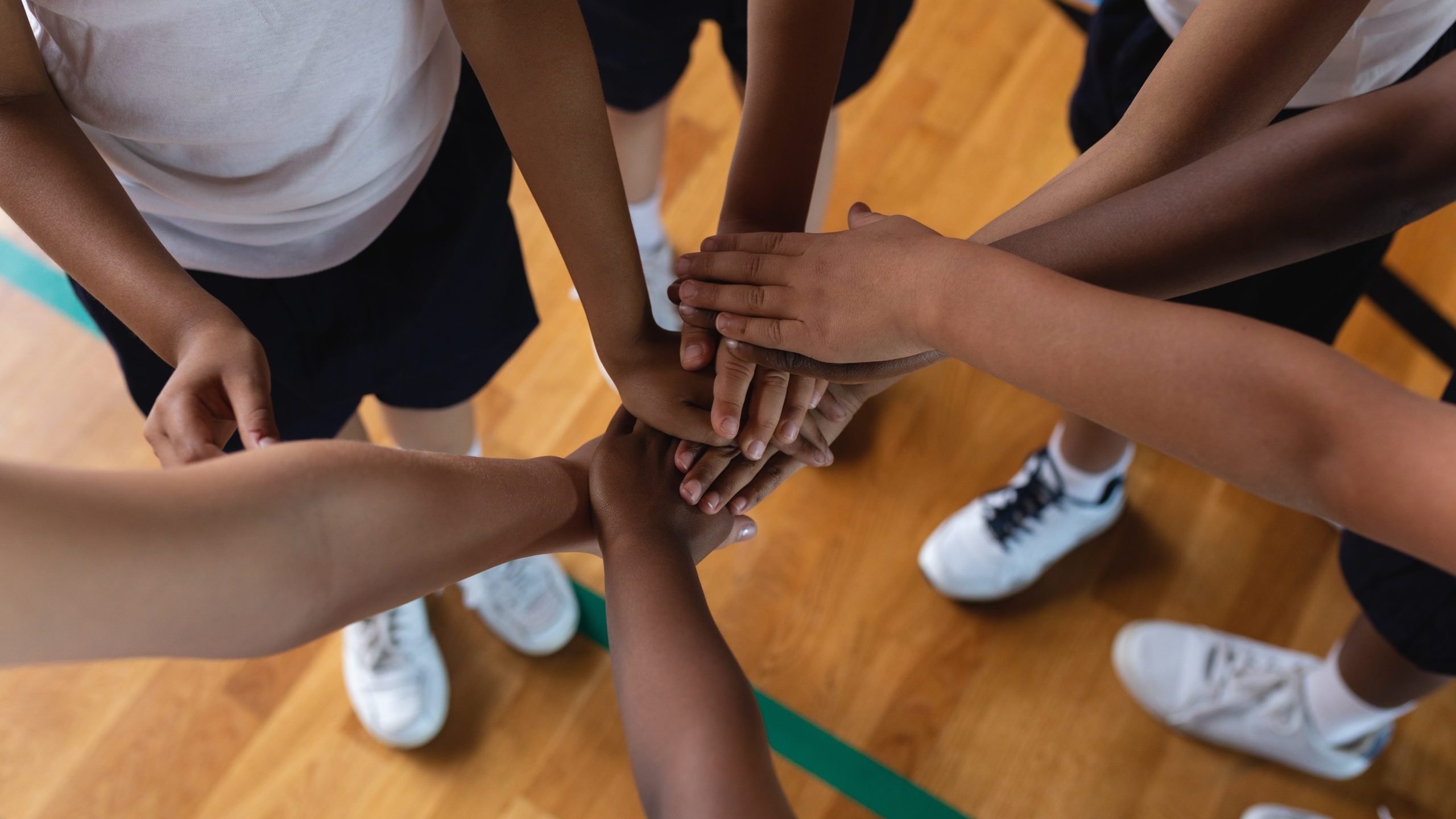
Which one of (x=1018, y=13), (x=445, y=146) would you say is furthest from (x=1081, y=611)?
(x=1018, y=13)

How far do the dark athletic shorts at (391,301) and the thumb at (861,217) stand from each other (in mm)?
336

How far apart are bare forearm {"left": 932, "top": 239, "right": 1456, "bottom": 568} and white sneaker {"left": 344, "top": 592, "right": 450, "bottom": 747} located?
2.90 ft

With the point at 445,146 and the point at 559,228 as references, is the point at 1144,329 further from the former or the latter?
the point at 445,146

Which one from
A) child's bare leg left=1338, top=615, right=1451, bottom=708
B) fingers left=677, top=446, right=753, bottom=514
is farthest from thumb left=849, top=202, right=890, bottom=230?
child's bare leg left=1338, top=615, right=1451, bottom=708

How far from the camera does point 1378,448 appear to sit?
444 millimetres

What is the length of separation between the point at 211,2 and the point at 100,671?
0.96 m

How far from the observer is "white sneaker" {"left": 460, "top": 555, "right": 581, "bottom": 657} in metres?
1.19

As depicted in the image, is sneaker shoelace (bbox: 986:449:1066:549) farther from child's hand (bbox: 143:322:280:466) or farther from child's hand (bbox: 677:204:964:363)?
child's hand (bbox: 143:322:280:466)

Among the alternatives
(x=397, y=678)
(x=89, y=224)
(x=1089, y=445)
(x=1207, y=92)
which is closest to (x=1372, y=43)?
(x=1207, y=92)

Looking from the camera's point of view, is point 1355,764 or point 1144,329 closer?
point 1144,329

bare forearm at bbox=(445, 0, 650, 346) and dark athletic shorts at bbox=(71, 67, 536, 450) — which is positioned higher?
bare forearm at bbox=(445, 0, 650, 346)

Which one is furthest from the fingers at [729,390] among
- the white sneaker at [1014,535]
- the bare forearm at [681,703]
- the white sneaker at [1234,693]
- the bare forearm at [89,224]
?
the white sneaker at [1234,693]

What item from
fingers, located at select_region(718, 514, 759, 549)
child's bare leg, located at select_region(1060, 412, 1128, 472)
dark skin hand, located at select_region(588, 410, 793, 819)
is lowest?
child's bare leg, located at select_region(1060, 412, 1128, 472)

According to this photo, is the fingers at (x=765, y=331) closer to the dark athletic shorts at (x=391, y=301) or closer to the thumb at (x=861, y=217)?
the thumb at (x=861, y=217)
